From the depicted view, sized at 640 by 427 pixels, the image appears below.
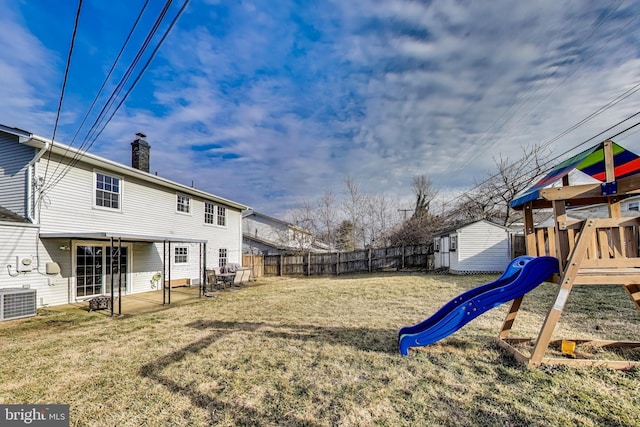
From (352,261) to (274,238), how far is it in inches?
483

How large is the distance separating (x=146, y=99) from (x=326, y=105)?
792 centimetres

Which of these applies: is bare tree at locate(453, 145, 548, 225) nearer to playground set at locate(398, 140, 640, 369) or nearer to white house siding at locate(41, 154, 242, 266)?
playground set at locate(398, 140, 640, 369)

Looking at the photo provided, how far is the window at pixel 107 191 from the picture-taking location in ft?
32.7

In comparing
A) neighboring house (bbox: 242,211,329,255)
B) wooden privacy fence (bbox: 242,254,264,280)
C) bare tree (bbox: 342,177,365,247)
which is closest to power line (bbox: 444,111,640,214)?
bare tree (bbox: 342,177,365,247)

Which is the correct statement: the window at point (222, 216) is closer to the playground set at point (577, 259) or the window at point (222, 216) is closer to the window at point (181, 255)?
the window at point (181, 255)

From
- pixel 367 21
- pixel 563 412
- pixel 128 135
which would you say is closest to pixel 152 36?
pixel 367 21

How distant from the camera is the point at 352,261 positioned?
763 inches

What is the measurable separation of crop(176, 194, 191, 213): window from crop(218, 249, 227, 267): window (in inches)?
132

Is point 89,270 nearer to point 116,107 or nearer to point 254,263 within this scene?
point 116,107

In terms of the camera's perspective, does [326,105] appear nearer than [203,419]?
No

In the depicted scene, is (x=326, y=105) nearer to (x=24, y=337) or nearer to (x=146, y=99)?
(x=146, y=99)

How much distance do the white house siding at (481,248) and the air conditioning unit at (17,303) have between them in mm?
16812

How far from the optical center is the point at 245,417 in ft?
9.44

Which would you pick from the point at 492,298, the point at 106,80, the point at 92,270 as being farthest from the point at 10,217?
the point at 492,298
